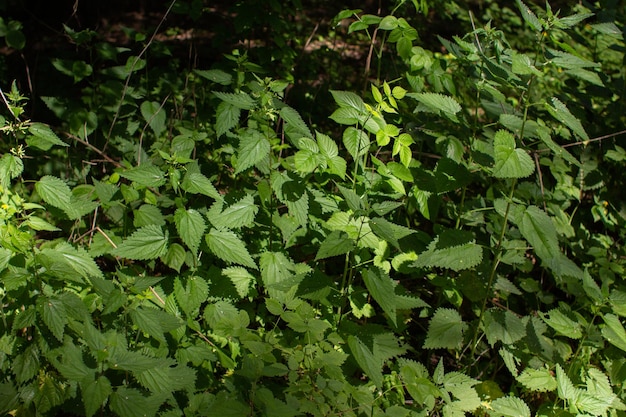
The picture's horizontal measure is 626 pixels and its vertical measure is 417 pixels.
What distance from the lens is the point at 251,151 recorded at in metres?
2.29

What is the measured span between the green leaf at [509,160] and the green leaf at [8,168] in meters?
2.10

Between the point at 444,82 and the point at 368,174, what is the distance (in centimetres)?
68

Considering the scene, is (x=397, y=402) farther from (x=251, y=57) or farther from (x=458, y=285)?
(x=251, y=57)

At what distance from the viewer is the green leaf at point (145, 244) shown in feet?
7.28

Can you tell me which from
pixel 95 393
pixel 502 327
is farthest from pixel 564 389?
pixel 95 393

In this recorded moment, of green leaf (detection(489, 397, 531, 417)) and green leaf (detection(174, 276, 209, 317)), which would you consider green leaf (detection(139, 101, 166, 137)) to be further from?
green leaf (detection(489, 397, 531, 417))

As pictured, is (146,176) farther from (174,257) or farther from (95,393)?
(95,393)

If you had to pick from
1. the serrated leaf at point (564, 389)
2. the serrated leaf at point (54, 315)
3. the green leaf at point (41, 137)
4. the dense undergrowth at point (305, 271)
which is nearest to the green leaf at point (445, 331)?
the dense undergrowth at point (305, 271)

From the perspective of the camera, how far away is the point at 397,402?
7.99 ft

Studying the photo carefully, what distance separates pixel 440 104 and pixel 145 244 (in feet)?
5.31

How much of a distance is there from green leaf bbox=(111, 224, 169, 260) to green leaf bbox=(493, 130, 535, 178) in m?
1.56

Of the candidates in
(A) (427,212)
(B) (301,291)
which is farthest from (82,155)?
(A) (427,212)

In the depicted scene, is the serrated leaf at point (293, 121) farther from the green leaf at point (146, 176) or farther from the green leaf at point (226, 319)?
the green leaf at point (226, 319)

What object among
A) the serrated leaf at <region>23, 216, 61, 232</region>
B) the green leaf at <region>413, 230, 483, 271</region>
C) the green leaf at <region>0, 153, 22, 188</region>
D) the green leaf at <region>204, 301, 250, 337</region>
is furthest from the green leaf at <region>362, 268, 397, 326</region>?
the green leaf at <region>0, 153, 22, 188</region>
